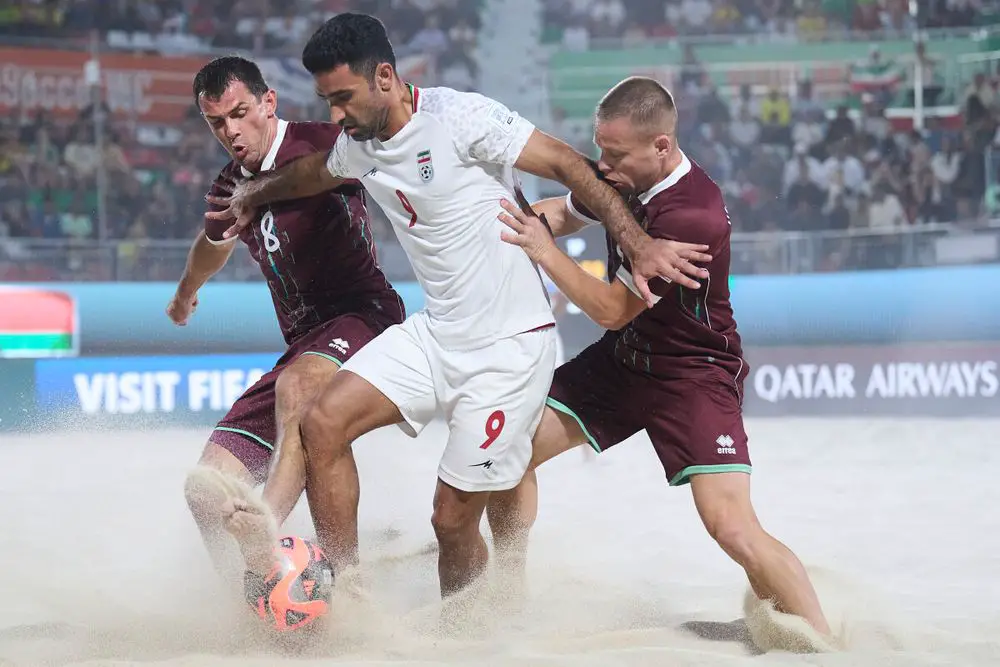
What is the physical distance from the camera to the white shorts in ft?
12.2

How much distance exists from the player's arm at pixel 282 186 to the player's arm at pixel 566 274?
0.74m

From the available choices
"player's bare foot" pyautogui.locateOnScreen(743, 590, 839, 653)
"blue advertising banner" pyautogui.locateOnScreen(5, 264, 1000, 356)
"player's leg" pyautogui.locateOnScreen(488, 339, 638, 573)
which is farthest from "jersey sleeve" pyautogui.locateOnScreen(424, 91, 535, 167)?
"blue advertising banner" pyautogui.locateOnScreen(5, 264, 1000, 356)

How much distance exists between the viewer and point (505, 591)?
13.5 ft

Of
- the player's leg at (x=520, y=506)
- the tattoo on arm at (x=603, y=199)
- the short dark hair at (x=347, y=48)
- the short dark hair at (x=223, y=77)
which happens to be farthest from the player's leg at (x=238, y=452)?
the tattoo on arm at (x=603, y=199)

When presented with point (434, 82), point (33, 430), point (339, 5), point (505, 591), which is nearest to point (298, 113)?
point (434, 82)

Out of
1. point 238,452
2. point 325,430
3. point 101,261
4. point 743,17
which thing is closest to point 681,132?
point 743,17

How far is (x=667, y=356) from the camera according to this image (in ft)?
12.9

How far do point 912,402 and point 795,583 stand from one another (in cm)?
696

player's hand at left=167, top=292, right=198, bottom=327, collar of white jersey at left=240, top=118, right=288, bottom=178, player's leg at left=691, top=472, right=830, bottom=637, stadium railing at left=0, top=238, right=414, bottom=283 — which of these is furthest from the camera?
stadium railing at left=0, top=238, right=414, bottom=283

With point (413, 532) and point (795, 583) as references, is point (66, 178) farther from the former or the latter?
point (795, 583)

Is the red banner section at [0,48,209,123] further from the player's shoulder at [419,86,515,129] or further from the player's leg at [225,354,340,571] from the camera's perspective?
the player's shoulder at [419,86,515,129]

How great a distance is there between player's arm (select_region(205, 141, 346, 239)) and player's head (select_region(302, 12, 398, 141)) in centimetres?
39

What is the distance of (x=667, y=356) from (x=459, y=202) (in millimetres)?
919

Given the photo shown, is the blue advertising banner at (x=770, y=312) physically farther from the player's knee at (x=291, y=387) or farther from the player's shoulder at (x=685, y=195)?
the player's shoulder at (x=685, y=195)
